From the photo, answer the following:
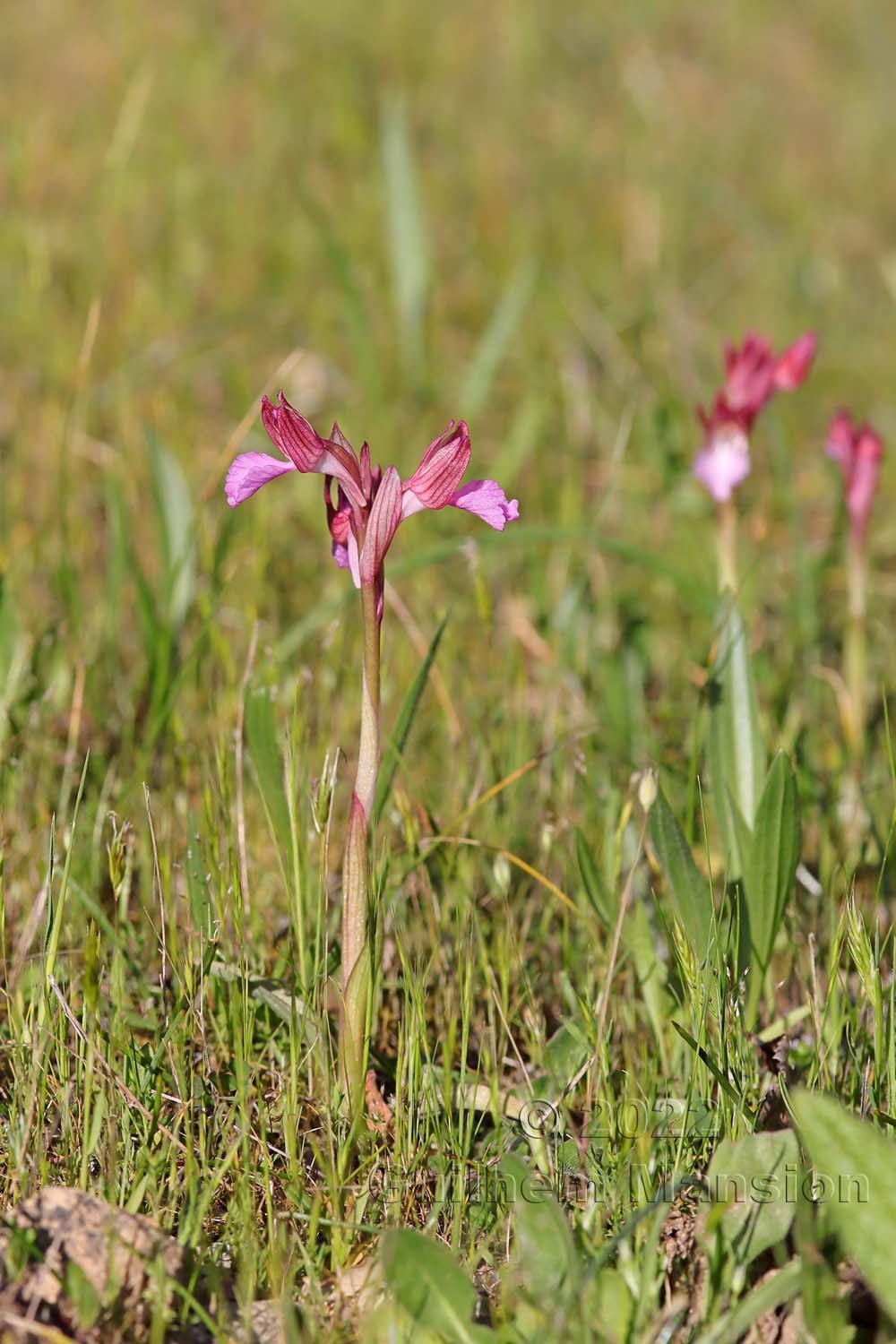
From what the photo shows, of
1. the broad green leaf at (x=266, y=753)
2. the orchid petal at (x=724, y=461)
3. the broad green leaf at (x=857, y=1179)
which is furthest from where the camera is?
the orchid petal at (x=724, y=461)

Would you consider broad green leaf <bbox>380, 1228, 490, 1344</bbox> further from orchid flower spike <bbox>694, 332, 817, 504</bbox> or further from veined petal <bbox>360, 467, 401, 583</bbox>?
orchid flower spike <bbox>694, 332, 817, 504</bbox>

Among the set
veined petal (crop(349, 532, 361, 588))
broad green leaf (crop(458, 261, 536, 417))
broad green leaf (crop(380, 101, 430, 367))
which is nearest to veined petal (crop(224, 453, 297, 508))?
veined petal (crop(349, 532, 361, 588))

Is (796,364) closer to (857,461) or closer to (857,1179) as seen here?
(857,461)

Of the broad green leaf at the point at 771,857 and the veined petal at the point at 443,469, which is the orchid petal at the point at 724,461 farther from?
the veined petal at the point at 443,469

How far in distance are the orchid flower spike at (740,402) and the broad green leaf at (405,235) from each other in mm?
1833

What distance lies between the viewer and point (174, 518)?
2.50 m

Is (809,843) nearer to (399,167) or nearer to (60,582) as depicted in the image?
(60,582)

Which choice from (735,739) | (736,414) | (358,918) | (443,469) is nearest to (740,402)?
(736,414)

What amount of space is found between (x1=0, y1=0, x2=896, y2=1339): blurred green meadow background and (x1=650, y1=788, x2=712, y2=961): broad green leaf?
0.17 feet

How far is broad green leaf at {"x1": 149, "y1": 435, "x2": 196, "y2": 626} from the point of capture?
7.92ft

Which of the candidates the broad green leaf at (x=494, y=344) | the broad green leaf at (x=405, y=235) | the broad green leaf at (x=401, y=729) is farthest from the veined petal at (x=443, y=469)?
the broad green leaf at (x=405, y=235)

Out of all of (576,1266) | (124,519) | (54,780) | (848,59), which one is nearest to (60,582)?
(124,519)

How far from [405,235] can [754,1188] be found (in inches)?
128

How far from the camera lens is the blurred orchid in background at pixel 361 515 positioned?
1.27 metres
